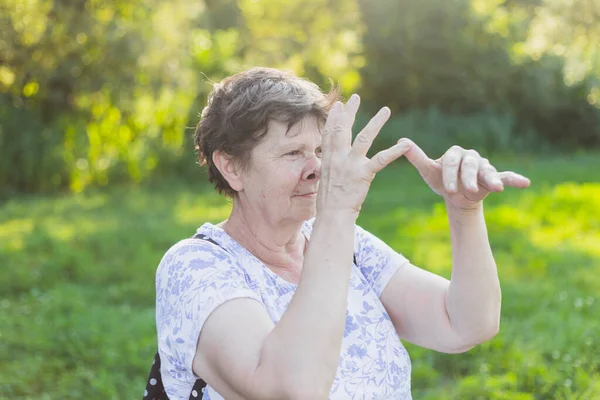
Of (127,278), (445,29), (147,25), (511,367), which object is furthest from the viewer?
(445,29)

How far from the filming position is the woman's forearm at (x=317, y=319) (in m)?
1.63

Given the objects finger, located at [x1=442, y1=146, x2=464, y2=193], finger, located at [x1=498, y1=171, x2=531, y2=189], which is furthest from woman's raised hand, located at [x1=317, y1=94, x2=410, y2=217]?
finger, located at [x1=498, y1=171, x2=531, y2=189]

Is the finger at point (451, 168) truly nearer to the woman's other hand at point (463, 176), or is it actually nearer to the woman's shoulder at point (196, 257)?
the woman's other hand at point (463, 176)

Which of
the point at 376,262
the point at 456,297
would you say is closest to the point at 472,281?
the point at 456,297

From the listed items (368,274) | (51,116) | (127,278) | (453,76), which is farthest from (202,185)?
(368,274)

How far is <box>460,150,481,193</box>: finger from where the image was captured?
66.4 inches

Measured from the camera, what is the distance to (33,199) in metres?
9.68

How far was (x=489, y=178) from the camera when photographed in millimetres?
1691

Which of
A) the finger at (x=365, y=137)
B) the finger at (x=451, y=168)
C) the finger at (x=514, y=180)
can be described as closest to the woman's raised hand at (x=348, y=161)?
the finger at (x=365, y=137)

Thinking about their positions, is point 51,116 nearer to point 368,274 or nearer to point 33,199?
point 33,199

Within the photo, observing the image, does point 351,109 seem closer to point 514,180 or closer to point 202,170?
point 514,180

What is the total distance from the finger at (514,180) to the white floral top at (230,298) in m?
0.57

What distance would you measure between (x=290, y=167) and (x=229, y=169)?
0.21m

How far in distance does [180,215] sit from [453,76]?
9209 mm
